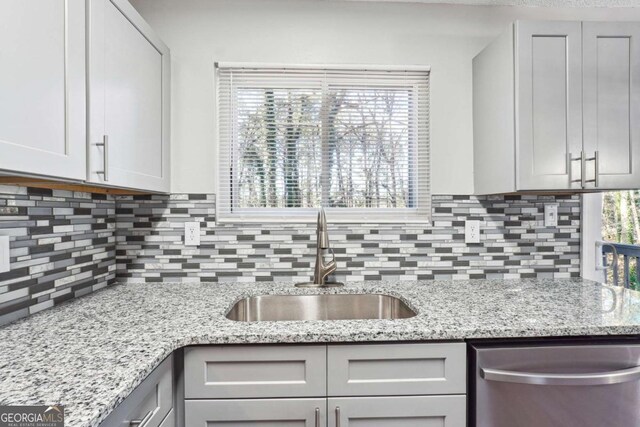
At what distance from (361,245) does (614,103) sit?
4.19ft

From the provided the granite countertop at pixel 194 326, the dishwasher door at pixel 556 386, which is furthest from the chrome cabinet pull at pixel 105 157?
the dishwasher door at pixel 556 386

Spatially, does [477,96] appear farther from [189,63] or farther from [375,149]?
[189,63]

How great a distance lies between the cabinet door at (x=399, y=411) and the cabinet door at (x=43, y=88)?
1.07m

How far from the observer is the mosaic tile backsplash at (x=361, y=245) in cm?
191

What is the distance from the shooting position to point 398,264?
1.96 m

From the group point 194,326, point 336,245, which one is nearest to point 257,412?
point 194,326

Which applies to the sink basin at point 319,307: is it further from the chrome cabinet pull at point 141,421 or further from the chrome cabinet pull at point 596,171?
the chrome cabinet pull at point 596,171

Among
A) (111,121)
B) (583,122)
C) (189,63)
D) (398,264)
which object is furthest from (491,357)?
(189,63)

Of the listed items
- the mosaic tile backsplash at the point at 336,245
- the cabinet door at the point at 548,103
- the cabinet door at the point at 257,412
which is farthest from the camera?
the mosaic tile backsplash at the point at 336,245

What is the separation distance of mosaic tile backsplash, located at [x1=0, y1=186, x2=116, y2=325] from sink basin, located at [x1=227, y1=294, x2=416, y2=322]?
0.71 m

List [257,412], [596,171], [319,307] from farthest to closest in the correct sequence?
[319,307] → [596,171] → [257,412]

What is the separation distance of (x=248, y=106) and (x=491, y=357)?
5.14 ft

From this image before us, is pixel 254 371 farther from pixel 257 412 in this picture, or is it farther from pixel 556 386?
pixel 556 386

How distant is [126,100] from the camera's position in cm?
142
